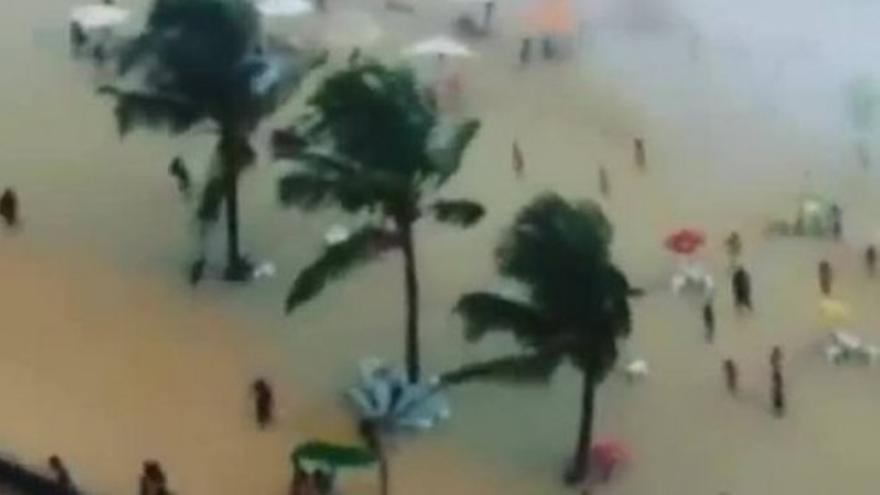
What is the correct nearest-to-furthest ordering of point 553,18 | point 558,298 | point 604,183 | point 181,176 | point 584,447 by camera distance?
point 558,298 → point 584,447 → point 181,176 → point 604,183 → point 553,18

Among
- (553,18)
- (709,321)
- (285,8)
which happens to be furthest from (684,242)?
(285,8)

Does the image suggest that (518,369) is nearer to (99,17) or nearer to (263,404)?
(263,404)

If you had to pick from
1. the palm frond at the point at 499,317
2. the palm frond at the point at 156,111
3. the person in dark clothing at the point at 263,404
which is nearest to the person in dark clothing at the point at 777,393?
the palm frond at the point at 499,317

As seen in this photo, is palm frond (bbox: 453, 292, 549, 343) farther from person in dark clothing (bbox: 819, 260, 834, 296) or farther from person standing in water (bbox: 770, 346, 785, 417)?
person in dark clothing (bbox: 819, 260, 834, 296)

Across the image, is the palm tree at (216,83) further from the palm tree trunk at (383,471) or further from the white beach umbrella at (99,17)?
the white beach umbrella at (99,17)

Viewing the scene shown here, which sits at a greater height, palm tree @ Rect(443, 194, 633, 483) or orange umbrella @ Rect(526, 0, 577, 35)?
orange umbrella @ Rect(526, 0, 577, 35)

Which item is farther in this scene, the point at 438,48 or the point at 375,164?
the point at 438,48

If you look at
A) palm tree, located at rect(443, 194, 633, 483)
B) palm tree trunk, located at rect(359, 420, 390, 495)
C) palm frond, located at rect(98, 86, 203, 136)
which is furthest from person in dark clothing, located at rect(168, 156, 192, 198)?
palm tree, located at rect(443, 194, 633, 483)
